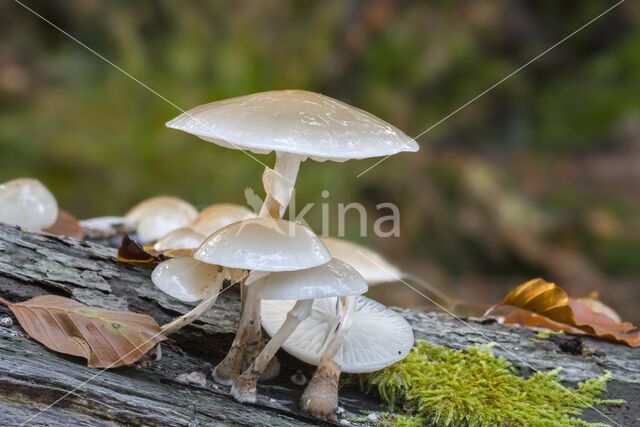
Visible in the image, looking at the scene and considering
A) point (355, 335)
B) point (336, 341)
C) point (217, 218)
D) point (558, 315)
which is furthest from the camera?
point (217, 218)

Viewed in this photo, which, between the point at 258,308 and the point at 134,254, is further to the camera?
the point at 134,254

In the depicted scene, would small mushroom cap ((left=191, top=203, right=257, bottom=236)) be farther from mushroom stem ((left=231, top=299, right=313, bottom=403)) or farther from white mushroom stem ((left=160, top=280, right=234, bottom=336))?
mushroom stem ((left=231, top=299, right=313, bottom=403))

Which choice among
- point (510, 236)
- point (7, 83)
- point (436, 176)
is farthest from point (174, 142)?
point (510, 236)

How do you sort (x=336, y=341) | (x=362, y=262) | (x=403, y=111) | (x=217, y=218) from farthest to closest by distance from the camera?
(x=403, y=111)
(x=217, y=218)
(x=362, y=262)
(x=336, y=341)

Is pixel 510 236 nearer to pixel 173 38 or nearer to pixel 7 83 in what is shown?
pixel 173 38

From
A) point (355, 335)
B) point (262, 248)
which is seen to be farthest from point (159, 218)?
point (262, 248)

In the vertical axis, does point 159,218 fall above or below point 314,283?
above

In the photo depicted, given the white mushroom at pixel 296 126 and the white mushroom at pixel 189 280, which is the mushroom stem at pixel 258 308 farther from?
the white mushroom at pixel 296 126

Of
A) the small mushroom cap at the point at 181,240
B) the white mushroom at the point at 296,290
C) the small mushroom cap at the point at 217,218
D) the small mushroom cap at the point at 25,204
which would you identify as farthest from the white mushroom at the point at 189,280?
the small mushroom cap at the point at 217,218

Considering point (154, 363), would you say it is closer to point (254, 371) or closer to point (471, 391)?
point (254, 371)
